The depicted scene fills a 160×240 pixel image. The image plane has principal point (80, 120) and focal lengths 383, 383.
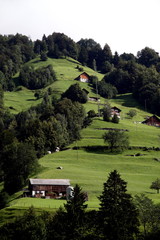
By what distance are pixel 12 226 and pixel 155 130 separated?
328ft

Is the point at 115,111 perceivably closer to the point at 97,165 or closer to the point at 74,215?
the point at 97,165

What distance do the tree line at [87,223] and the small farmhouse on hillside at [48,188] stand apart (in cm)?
2451

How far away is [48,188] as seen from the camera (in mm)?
80250

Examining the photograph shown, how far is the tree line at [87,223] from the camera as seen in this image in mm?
51125

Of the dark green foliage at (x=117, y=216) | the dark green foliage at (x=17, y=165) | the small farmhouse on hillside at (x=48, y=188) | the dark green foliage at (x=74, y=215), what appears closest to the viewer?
the dark green foliage at (x=117, y=216)

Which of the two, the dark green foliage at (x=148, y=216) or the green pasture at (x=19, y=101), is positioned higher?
the green pasture at (x=19, y=101)

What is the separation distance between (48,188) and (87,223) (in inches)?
1127

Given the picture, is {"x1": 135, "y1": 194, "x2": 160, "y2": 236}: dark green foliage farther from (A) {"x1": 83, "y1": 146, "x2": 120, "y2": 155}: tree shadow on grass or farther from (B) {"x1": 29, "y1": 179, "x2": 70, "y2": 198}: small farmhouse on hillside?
(A) {"x1": 83, "y1": 146, "x2": 120, "y2": 155}: tree shadow on grass

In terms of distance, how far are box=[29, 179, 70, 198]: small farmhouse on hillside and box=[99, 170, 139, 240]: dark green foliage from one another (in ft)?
89.8

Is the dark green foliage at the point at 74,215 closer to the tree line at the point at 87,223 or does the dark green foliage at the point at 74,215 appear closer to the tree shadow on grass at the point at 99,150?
the tree line at the point at 87,223

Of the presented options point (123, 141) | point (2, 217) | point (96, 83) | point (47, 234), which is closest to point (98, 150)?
point (123, 141)

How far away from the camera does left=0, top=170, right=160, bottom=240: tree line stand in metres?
51.1

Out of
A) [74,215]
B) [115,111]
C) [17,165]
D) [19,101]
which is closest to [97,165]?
[17,165]

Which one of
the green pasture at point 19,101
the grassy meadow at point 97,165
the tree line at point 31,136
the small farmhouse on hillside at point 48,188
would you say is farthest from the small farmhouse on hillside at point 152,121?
the small farmhouse on hillside at point 48,188
